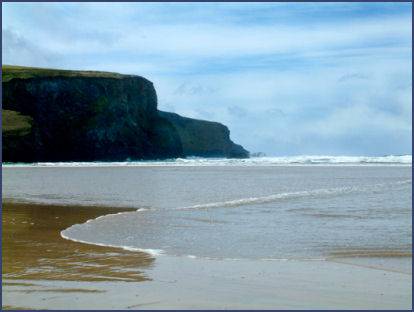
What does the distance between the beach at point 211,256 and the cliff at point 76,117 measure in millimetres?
100315

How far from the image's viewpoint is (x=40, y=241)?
13922 mm

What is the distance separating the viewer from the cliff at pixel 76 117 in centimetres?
11856

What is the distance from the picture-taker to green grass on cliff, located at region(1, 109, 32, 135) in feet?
377

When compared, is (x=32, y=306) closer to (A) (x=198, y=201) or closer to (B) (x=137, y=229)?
(B) (x=137, y=229)

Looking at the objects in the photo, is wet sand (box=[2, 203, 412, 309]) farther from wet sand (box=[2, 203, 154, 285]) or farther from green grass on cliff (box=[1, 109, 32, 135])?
green grass on cliff (box=[1, 109, 32, 135])

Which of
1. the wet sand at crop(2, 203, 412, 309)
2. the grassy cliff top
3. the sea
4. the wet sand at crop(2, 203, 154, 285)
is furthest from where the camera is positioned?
the grassy cliff top

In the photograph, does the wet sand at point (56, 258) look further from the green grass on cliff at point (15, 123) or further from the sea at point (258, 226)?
the green grass on cliff at point (15, 123)

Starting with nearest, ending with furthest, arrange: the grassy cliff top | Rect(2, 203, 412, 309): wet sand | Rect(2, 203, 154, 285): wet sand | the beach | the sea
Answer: Rect(2, 203, 412, 309): wet sand, the beach, Rect(2, 203, 154, 285): wet sand, the sea, the grassy cliff top

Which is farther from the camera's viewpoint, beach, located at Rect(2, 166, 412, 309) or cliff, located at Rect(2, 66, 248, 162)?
cliff, located at Rect(2, 66, 248, 162)

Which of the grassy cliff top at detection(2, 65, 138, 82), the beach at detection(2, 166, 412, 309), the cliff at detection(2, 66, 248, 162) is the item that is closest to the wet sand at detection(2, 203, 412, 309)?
the beach at detection(2, 166, 412, 309)

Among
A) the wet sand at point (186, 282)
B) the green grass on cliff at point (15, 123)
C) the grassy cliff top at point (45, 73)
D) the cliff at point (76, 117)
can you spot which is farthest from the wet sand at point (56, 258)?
the grassy cliff top at point (45, 73)

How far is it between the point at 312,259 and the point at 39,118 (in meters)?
117

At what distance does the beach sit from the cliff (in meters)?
100

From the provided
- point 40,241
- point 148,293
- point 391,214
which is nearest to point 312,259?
point 148,293
